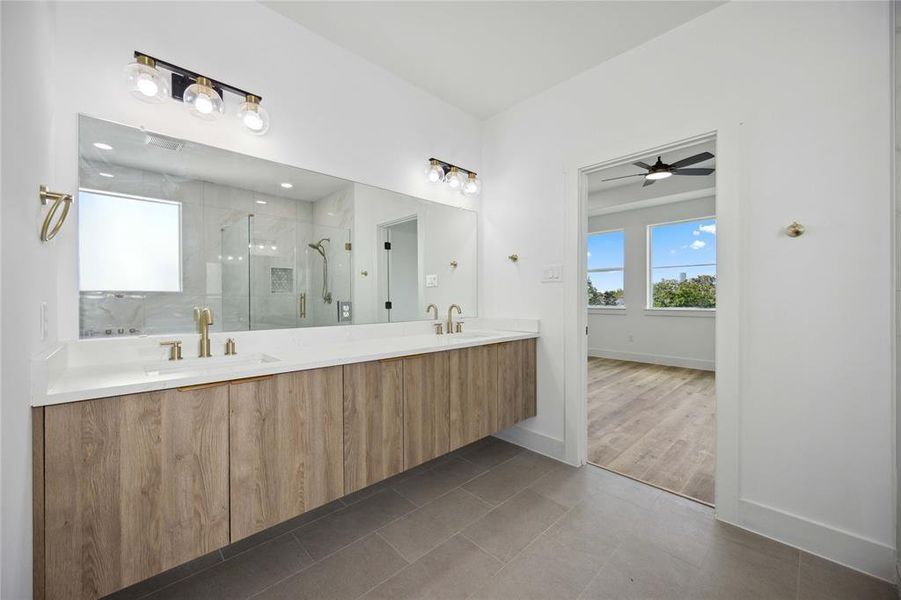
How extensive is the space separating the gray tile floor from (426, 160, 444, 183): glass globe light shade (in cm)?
213

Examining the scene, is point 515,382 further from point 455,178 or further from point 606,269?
point 606,269

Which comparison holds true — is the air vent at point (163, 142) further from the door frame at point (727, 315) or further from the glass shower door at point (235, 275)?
the door frame at point (727, 315)

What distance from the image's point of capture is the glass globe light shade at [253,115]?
1.74 metres

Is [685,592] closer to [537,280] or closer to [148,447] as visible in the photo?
[537,280]

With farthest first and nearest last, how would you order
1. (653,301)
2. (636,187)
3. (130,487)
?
(653,301), (636,187), (130,487)

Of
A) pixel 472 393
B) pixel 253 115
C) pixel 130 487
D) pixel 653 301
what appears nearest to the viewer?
pixel 130 487

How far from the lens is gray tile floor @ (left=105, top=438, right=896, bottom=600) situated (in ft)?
4.61

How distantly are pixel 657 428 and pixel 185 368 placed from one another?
11.2 ft

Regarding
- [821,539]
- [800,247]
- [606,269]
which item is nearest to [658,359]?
[606,269]

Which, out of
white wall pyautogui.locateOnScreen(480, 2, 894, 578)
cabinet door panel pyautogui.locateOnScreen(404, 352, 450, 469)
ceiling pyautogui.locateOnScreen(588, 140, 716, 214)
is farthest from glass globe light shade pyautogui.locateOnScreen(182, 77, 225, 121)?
ceiling pyautogui.locateOnScreen(588, 140, 716, 214)

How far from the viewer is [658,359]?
18.9ft

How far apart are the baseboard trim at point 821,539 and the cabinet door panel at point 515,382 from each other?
1.26 metres

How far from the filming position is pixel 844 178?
1559 mm

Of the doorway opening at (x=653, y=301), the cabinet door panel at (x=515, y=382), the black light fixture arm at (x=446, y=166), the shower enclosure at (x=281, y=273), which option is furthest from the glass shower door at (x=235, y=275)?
the doorway opening at (x=653, y=301)
